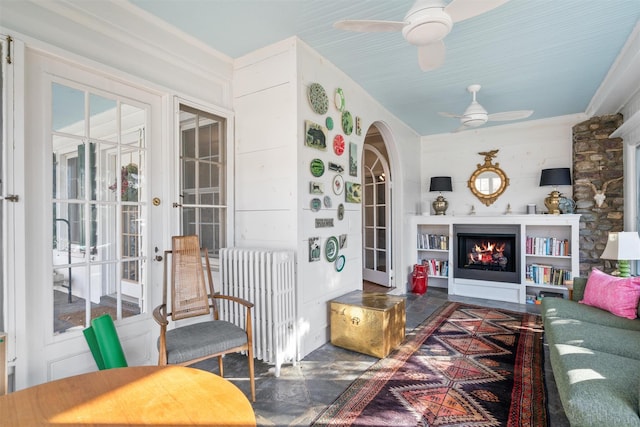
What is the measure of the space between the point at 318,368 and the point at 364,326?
0.54 metres

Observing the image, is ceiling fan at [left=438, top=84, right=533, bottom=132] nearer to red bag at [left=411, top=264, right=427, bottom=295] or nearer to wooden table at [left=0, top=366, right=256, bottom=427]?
red bag at [left=411, top=264, right=427, bottom=295]

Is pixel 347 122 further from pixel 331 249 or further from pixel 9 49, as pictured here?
pixel 9 49

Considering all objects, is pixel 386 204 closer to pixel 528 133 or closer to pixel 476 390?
pixel 528 133

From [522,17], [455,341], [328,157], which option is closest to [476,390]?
[455,341]

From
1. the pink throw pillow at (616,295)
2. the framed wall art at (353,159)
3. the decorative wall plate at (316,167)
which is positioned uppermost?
the framed wall art at (353,159)

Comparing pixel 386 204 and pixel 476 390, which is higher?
pixel 386 204

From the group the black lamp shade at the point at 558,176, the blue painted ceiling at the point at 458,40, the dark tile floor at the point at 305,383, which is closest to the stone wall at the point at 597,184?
the black lamp shade at the point at 558,176

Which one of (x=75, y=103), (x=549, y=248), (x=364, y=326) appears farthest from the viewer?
(x=549, y=248)

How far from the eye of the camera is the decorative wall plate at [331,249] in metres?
3.14

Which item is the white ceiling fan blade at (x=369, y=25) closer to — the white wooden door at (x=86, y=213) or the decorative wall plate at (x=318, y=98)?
the decorative wall plate at (x=318, y=98)

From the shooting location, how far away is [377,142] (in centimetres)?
565

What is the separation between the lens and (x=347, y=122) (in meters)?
3.47

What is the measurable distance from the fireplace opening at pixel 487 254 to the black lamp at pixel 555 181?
1.77 ft

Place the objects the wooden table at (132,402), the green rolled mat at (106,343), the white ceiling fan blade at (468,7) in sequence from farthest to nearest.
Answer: the green rolled mat at (106,343) → the white ceiling fan blade at (468,7) → the wooden table at (132,402)
